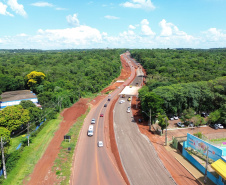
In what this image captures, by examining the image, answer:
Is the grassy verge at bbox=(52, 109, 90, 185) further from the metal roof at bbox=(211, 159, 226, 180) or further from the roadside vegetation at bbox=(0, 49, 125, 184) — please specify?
the metal roof at bbox=(211, 159, 226, 180)

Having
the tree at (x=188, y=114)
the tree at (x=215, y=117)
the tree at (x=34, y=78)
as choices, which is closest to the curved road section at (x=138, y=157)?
the tree at (x=188, y=114)

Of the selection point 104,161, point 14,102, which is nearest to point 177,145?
point 104,161

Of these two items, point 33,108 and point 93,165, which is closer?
point 93,165

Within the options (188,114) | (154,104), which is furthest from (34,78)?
(188,114)

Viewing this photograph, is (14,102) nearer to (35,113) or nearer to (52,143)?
(35,113)

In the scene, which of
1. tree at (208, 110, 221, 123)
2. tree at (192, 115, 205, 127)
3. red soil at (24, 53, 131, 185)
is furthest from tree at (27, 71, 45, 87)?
tree at (208, 110, 221, 123)

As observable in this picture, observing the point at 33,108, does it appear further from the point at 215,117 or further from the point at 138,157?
the point at 215,117

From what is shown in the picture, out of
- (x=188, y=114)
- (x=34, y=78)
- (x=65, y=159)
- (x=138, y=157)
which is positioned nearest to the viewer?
(x=65, y=159)
